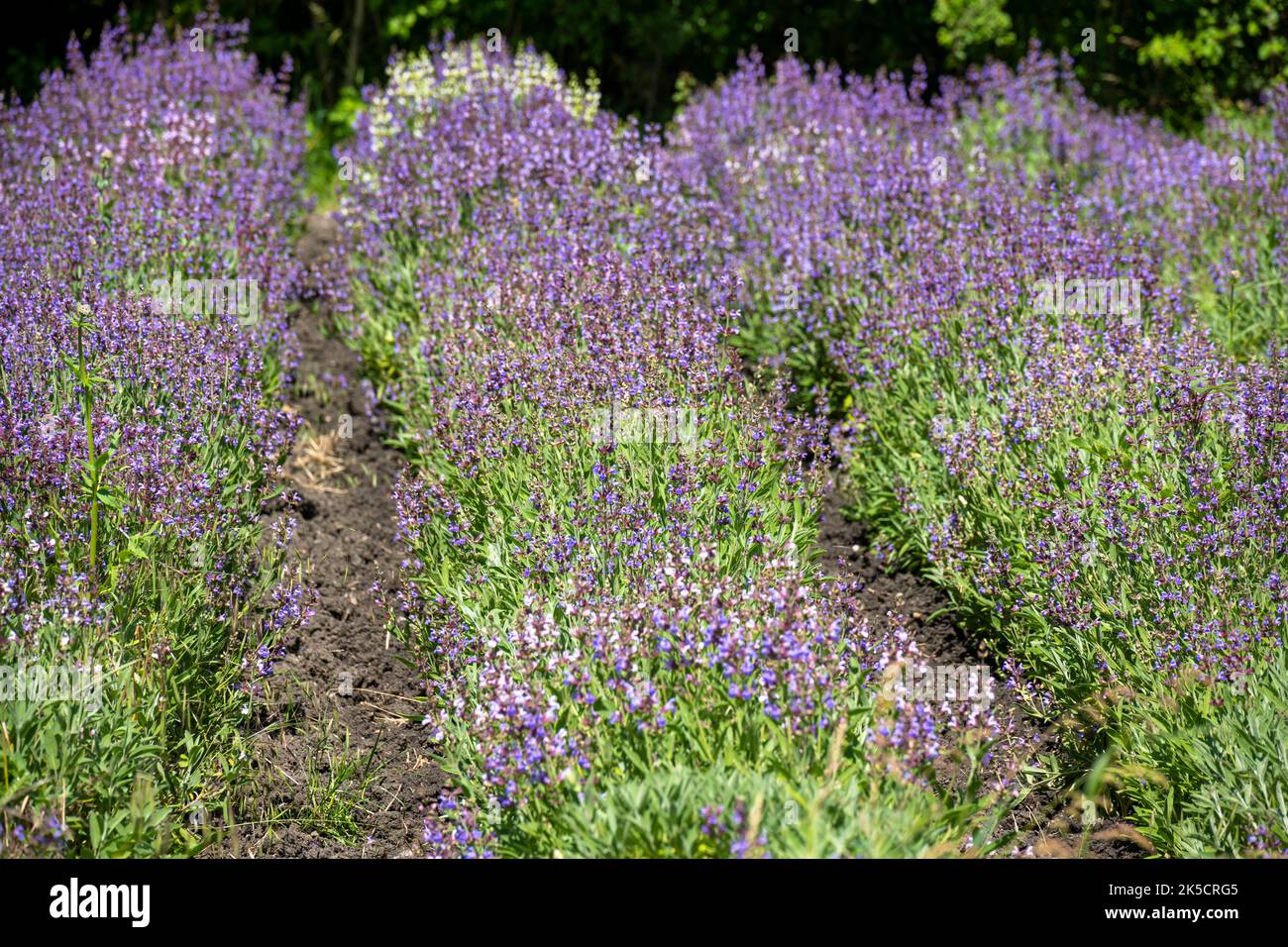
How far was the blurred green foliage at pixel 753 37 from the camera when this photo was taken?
9195 millimetres

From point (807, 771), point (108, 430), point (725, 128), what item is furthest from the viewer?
point (725, 128)

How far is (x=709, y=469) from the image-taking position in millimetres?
4223

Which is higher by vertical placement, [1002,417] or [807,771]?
[1002,417]

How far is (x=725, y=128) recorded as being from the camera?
26.0ft

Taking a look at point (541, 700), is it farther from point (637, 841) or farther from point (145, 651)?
point (145, 651)

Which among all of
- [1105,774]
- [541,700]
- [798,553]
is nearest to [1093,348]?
[798,553]

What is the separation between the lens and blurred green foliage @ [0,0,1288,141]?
9.20 meters

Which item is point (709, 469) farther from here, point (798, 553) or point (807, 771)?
point (807, 771)

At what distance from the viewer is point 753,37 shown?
980 cm

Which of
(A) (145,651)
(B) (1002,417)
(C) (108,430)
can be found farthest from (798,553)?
(C) (108,430)

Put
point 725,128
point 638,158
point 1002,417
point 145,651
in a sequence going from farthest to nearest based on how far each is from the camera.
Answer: point 725,128 → point 638,158 → point 1002,417 → point 145,651
